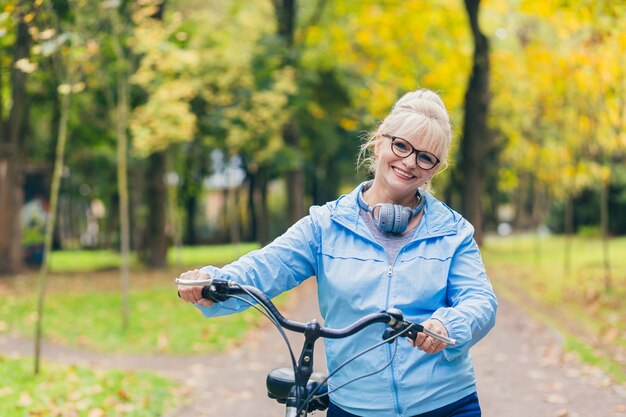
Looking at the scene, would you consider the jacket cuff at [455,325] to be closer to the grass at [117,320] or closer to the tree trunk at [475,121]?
the grass at [117,320]

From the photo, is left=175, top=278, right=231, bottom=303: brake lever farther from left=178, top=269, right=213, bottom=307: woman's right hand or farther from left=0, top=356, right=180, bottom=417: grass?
left=0, top=356, right=180, bottom=417: grass

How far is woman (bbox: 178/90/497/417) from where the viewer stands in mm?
2848

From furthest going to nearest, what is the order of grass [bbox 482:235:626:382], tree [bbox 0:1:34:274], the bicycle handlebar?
tree [bbox 0:1:34:274]
grass [bbox 482:235:626:382]
the bicycle handlebar

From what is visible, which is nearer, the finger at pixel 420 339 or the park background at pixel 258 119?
the finger at pixel 420 339

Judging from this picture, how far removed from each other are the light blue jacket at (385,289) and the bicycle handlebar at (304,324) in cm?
11

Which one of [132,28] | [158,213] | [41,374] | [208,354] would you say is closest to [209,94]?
[158,213]

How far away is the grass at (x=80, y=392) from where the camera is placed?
728cm

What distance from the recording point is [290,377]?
305cm

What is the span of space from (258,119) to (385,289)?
1773cm

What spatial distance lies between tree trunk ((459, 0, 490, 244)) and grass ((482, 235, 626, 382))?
6.60 feet

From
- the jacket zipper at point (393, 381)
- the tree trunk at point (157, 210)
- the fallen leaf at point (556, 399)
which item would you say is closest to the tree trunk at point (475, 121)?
the tree trunk at point (157, 210)

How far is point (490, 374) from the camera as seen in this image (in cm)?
Result: 913

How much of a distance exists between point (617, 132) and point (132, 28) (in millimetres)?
9166

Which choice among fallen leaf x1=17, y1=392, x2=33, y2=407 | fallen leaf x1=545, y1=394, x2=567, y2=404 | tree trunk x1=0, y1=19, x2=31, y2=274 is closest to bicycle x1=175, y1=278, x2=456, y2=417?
fallen leaf x1=17, y1=392, x2=33, y2=407
